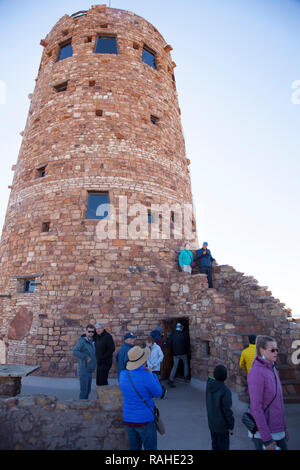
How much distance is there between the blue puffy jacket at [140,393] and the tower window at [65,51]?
14.2m

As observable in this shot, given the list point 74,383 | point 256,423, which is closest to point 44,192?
point 74,383

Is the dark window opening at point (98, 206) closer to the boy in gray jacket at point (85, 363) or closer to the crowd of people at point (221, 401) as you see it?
the boy in gray jacket at point (85, 363)

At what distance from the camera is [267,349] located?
9.99ft

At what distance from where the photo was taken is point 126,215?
943 centimetres

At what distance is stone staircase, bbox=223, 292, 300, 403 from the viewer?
5.70 metres

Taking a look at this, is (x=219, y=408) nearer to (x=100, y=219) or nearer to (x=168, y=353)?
(x=168, y=353)

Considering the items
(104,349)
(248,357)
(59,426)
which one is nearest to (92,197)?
(104,349)

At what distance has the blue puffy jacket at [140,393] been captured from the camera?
3.16 m

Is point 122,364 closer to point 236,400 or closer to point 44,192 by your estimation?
point 236,400

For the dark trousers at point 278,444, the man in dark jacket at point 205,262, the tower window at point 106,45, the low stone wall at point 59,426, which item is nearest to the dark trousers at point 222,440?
the dark trousers at point 278,444

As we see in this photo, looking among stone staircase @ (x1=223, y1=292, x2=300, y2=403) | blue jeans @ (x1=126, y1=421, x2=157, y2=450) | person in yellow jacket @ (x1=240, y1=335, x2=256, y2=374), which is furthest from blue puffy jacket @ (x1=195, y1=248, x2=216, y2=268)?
blue jeans @ (x1=126, y1=421, x2=157, y2=450)

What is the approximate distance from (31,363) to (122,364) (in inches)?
156

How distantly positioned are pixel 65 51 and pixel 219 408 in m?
15.5
